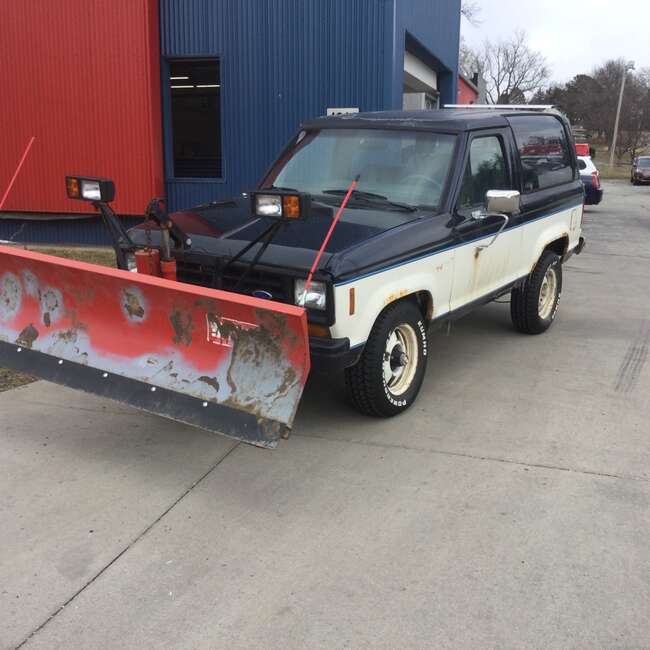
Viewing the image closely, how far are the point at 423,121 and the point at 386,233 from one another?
4.78ft

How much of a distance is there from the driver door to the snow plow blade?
1.99 m

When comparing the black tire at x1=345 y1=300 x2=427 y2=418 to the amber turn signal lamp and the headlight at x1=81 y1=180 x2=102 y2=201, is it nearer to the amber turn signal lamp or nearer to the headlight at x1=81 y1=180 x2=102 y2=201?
the amber turn signal lamp

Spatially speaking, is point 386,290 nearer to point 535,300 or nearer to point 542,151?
point 535,300

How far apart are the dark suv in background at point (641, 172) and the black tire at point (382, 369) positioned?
118ft

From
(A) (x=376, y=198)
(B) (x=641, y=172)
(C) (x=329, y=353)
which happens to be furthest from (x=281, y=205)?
(B) (x=641, y=172)

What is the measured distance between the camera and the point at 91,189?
16.1ft

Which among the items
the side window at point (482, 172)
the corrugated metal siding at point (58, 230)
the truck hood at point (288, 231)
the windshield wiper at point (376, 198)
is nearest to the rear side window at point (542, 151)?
the side window at point (482, 172)

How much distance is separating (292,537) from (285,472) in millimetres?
726

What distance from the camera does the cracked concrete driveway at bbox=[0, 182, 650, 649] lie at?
2928 mm

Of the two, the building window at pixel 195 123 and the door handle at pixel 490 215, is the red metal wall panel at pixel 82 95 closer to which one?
the building window at pixel 195 123

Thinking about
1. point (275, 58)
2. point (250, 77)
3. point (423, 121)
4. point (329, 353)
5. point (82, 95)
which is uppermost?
point (275, 58)

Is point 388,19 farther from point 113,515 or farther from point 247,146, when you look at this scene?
point 113,515

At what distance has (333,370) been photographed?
4207 mm

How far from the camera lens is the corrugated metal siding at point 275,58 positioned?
1105 cm
